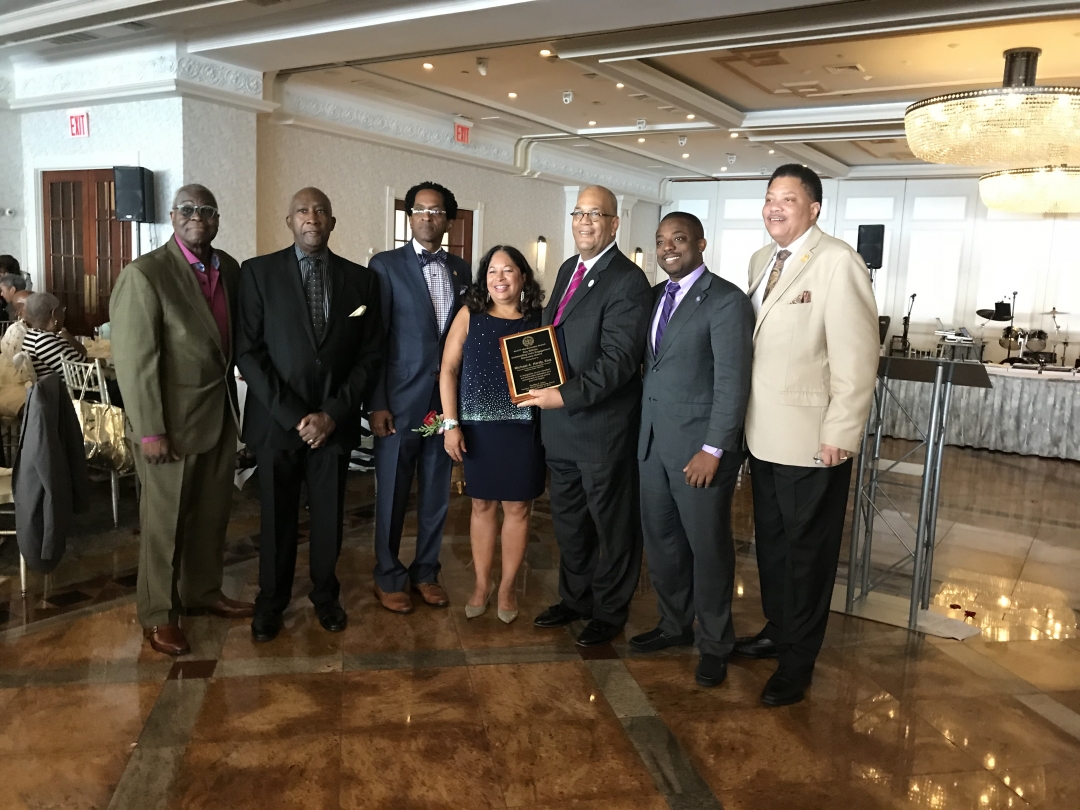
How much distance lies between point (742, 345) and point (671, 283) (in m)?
0.39

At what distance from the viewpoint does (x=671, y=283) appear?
10.0 ft

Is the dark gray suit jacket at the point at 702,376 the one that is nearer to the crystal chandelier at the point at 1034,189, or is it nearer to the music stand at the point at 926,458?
the music stand at the point at 926,458

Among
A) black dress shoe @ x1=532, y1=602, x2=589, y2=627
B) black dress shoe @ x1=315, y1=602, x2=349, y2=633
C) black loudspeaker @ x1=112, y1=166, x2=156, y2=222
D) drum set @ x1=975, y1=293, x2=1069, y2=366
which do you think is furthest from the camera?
drum set @ x1=975, y1=293, x2=1069, y2=366

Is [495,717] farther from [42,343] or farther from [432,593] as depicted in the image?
[42,343]

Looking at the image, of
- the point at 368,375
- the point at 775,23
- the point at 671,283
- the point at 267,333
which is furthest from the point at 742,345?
the point at 775,23

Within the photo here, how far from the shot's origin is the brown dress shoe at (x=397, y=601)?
11.8 feet

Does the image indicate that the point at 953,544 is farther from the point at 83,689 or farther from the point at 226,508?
the point at 83,689

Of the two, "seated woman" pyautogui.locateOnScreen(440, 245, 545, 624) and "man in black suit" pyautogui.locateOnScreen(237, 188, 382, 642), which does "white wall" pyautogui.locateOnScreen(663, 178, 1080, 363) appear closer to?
"seated woman" pyautogui.locateOnScreen(440, 245, 545, 624)

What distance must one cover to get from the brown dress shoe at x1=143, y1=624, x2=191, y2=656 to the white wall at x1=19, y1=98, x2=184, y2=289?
4838 millimetres

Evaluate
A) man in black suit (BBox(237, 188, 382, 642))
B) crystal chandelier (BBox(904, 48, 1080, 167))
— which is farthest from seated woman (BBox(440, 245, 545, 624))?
crystal chandelier (BBox(904, 48, 1080, 167))

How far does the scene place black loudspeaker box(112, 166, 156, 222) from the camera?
6.89 meters

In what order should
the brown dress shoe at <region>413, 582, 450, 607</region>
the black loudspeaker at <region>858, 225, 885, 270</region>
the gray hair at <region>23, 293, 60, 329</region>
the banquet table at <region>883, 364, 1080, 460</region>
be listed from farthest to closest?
1. the black loudspeaker at <region>858, 225, 885, 270</region>
2. the banquet table at <region>883, 364, 1080, 460</region>
3. the gray hair at <region>23, 293, 60, 329</region>
4. the brown dress shoe at <region>413, 582, 450, 607</region>

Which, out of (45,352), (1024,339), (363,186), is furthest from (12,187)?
(1024,339)

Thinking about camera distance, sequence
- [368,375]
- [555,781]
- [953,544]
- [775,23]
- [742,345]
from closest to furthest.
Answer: [555,781] → [742,345] → [368,375] → [953,544] → [775,23]
